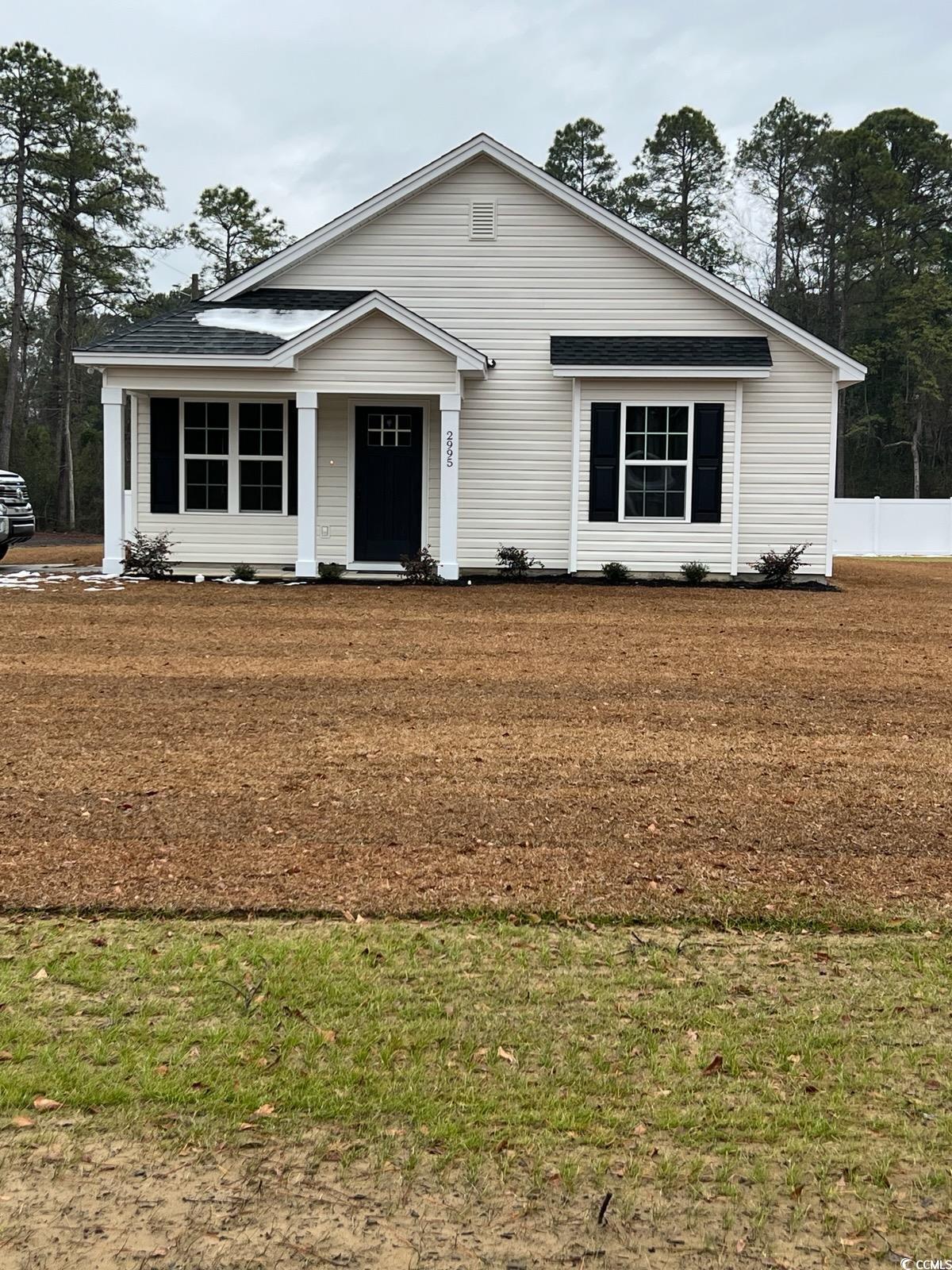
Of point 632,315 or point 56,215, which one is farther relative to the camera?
point 56,215

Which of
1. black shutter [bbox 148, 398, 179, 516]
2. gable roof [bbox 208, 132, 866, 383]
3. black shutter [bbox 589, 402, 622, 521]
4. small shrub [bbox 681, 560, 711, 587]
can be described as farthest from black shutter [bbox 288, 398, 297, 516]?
small shrub [bbox 681, 560, 711, 587]

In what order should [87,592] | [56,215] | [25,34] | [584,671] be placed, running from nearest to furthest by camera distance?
[584,671] → [87,592] → [25,34] → [56,215]

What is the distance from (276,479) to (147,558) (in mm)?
2084

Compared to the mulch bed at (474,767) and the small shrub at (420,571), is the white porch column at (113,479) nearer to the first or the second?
the small shrub at (420,571)

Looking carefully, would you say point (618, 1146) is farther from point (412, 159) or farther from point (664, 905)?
point (412, 159)

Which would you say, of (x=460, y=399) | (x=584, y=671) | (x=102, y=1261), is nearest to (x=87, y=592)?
(x=460, y=399)

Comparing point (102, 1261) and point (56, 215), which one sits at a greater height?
point (56, 215)

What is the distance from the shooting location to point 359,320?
14.5 meters

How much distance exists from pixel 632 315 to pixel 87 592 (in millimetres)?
8311

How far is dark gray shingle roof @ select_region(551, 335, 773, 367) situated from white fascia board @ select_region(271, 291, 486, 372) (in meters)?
1.71

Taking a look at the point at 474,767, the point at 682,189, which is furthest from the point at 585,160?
the point at 474,767

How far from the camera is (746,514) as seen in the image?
1595 cm

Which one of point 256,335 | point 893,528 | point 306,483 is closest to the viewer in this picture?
point 306,483

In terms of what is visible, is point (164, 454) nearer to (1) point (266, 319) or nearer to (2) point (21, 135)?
(1) point (266, 319)
